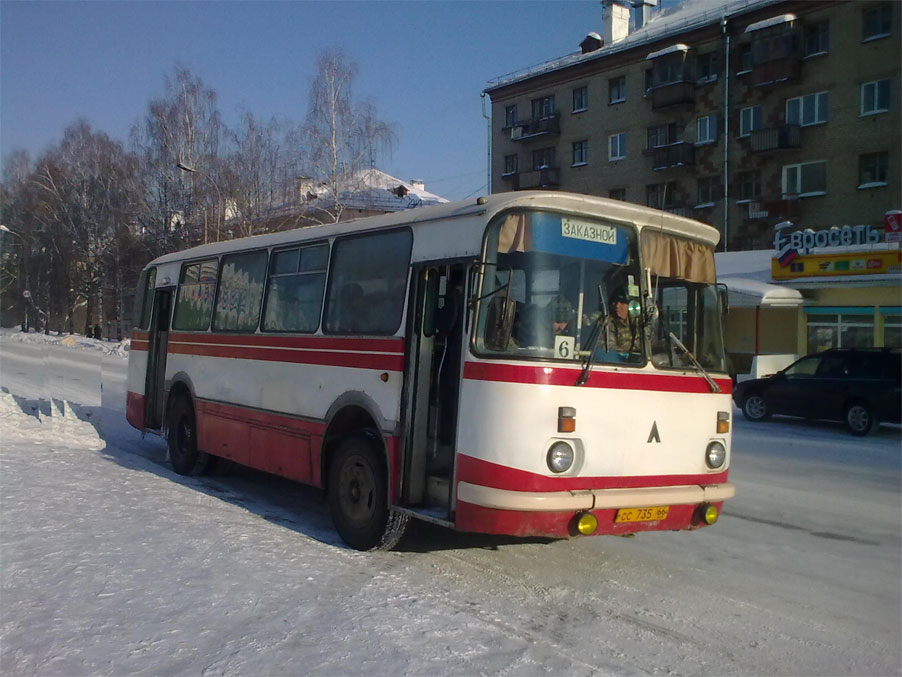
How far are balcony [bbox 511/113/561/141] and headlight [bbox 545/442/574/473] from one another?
4504cm

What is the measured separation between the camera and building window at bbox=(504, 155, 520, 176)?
52094 millimetres

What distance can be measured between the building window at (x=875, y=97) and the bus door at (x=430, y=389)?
116 ft

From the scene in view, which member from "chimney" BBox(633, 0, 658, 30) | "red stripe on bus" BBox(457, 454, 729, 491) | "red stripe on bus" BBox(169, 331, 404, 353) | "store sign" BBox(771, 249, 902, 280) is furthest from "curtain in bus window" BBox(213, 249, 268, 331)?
"chimney" BBox(633, 0, 658, 30)

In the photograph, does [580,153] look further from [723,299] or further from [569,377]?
[569,377]

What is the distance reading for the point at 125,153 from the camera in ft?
162

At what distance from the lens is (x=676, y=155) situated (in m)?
42.4

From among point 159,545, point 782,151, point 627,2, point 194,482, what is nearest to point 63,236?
point 627,2

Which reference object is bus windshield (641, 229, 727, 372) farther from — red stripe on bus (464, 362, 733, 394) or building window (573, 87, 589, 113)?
building window (573, 87, 589, 113)

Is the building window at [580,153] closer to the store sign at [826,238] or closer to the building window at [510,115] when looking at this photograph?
the building window at [510,115]

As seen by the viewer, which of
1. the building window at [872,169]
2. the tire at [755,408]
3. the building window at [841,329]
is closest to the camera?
the tire at [755,408]

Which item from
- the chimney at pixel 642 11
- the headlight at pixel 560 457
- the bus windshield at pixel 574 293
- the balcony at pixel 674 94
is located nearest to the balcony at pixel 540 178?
the balcony at pixel 674 94

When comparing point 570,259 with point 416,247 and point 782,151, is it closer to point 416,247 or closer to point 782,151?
point 416,247

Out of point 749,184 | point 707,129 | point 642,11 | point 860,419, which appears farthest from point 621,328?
point 642,11

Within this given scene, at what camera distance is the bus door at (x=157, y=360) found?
1212 centimetres
